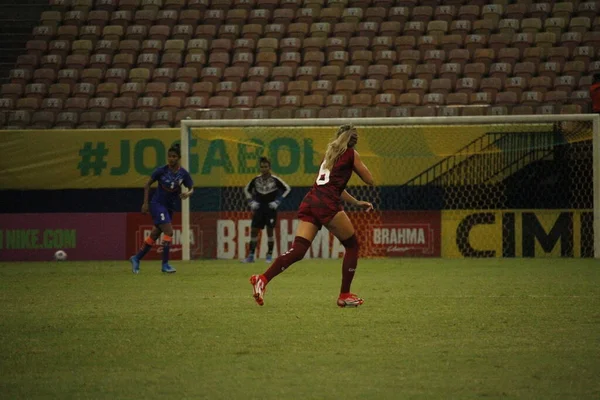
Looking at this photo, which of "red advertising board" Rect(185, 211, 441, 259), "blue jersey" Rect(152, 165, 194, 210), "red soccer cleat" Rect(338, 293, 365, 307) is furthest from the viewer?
"red advertising board" Rect(185, 211, 441, 259)

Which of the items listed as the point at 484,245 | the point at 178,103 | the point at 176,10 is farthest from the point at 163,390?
the point at 176,10

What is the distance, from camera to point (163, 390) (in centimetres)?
588

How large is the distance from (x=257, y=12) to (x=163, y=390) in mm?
19360

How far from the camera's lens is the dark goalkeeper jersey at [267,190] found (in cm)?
1905

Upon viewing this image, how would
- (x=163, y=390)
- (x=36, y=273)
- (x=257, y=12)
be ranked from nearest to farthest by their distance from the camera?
(x=163, y=390), (x=36, y=273), (x=257, y=12)

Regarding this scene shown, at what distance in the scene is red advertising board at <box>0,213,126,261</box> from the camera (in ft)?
65.9

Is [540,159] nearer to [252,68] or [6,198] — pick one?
[252,68]

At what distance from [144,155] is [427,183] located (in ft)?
18.3

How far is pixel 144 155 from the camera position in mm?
20266

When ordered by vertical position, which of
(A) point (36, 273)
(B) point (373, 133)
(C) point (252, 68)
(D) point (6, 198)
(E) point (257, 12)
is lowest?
(A) point (36, 273)

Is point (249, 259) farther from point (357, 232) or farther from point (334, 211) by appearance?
point (334, 211)

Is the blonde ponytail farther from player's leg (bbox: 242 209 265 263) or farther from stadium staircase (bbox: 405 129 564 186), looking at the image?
stadium staircase (bbox: 405 129 564 186)

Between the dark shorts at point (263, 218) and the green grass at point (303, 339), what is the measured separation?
474 cm

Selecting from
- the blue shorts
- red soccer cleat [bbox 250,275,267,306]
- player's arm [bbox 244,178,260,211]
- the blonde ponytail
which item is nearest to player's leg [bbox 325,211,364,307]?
the blonde ponytail
